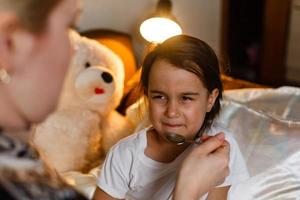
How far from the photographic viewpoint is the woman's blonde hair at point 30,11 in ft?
1.91

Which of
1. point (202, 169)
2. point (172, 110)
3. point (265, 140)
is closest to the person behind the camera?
point (202, 169)

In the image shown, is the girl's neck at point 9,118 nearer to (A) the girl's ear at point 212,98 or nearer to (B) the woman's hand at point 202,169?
(B) the woman's hand at point 202,169

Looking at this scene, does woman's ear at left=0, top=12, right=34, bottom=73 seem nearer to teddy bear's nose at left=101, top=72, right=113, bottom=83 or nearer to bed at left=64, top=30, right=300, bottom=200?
bed at left=64, top=30, right=300, bottom=200

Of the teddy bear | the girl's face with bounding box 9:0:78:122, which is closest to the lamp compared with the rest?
the teddy bear

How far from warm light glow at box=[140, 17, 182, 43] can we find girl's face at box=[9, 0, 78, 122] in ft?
4.14

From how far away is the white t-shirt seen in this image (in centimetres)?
115

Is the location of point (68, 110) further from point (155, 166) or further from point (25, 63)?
point (25, 63)

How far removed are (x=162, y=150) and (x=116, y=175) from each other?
110mm

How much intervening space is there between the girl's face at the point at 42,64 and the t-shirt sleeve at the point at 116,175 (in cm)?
52

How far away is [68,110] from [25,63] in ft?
3.63

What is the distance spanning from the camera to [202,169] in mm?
942

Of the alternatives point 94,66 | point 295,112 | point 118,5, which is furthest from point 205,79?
point 118,5

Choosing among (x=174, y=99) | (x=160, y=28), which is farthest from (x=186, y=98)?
(x=160, y=28)

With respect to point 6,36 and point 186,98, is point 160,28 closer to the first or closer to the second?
point 186,98
